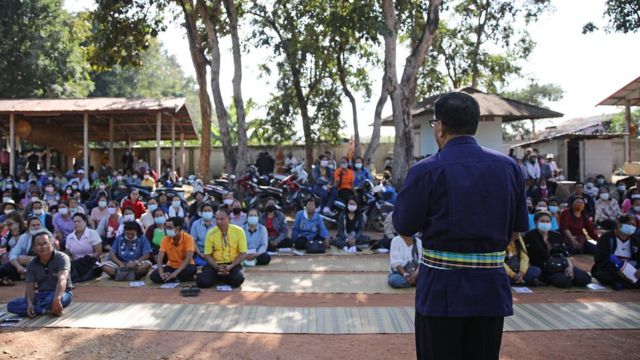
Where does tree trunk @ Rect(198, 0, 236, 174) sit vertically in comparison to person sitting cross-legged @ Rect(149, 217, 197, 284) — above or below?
above

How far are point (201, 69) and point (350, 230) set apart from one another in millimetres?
8785

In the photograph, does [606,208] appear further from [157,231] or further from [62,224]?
[62,224]

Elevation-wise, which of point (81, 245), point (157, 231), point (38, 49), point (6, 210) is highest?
point (38, 49)

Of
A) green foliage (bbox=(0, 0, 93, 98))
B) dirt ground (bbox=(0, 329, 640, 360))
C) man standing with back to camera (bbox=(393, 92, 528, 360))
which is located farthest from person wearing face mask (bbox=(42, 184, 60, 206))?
man standing with back to camera (bbox=(393, 92, 528, 360))

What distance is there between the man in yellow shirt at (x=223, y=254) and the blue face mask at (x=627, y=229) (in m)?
5.40

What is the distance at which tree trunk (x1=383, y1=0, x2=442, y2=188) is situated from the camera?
41.5 feet

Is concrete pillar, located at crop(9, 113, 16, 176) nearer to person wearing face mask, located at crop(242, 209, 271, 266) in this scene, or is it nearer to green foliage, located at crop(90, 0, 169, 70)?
green foliage, located at crop(90, 0, 169, 70)

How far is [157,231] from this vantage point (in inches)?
380

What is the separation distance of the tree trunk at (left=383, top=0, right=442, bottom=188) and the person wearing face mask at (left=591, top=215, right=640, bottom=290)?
225 inches

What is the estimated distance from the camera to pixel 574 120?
3847 centimetres

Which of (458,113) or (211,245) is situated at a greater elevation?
(458,113)

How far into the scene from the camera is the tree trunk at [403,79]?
41.5 feet

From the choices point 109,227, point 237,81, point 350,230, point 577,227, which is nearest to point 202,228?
point 109,227

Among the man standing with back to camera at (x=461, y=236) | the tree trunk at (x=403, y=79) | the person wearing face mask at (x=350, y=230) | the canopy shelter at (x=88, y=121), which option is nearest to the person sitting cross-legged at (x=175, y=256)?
the person wearing face mask at (x=350, y=230)
